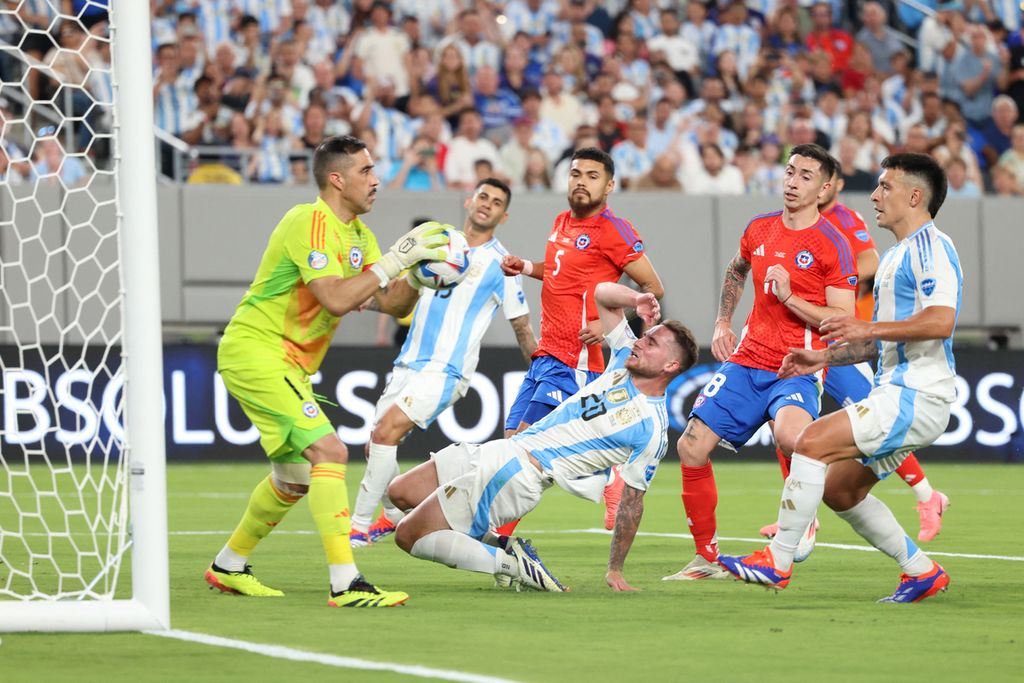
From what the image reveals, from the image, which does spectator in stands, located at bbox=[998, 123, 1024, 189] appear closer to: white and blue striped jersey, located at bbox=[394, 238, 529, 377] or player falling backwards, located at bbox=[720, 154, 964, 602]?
white and blue striped jersey, located at bbox=[394, 238, 529, 377]

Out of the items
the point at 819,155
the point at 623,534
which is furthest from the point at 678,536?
the point at 819,155

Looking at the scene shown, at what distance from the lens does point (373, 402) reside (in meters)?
16.5

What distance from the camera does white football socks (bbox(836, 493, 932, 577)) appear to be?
7289 millimetres

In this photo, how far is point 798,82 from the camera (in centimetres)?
2103

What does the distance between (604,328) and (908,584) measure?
6.29ft

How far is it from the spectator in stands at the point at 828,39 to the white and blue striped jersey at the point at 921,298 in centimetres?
1497

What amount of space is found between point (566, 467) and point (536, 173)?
37.8 ft

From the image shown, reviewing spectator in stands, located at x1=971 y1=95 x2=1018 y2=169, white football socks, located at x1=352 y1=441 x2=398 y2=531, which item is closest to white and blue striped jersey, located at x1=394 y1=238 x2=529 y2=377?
white football socks, located at x1=352 y1=441 x2=398 y2=531

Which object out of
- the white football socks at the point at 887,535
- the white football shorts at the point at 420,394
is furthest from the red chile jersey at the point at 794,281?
the white football shorts at the point at 420,394

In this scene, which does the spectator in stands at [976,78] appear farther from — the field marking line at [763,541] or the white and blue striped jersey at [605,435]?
the white and blue striped jersey at [605,435]

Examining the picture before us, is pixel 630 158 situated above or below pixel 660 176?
above

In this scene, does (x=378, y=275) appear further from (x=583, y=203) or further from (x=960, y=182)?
(x=960, y=182)

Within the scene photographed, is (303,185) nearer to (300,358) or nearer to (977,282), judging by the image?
(977,282)

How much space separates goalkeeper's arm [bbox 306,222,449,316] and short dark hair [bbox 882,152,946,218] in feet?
7.05
